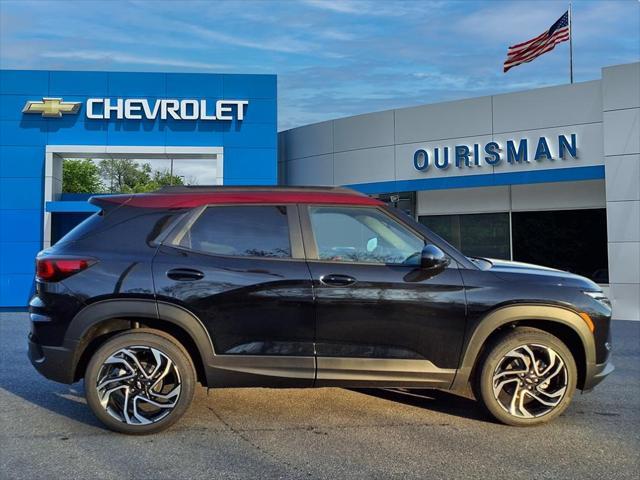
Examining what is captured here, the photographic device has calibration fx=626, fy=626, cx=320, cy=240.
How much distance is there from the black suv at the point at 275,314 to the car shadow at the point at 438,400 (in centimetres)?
42

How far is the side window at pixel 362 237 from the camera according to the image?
4.84 metres

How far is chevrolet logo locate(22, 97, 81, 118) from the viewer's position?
1616 centimetres

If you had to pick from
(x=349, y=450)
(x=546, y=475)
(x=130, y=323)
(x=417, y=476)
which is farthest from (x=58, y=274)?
(x=546, y=475)

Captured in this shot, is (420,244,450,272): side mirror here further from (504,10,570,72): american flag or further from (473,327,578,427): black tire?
(504,10,570,72): american flag

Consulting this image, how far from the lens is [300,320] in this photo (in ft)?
15.3

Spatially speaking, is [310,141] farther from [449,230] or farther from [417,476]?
[417,476]

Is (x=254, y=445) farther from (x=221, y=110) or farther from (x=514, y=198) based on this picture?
(x=221, y=110)

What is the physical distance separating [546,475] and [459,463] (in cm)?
54

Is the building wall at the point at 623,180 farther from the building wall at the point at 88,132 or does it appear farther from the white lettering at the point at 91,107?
the white lettering at the point at 91,107

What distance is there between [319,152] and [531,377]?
13100mm

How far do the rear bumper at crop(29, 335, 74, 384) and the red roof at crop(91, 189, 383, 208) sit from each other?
1.19m

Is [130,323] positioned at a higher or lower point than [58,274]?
lower

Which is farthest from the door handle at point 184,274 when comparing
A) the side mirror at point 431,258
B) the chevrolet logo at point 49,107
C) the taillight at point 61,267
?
the chevrolet logo at point 49,107

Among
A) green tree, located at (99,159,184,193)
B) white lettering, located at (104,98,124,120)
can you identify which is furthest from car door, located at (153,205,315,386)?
green tree, located at (99,159,184,193)
